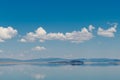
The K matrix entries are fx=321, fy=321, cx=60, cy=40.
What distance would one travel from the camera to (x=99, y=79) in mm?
33906

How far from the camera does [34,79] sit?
34.1 meters

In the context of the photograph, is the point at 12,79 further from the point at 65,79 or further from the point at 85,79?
the point at 85,79

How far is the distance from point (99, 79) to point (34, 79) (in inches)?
271

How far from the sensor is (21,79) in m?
34.6

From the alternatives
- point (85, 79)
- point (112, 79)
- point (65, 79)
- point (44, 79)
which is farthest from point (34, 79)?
point (112, 79)

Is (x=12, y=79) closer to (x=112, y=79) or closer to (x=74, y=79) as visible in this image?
(x=74, y=79)

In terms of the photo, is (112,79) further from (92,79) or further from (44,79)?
(44,79)

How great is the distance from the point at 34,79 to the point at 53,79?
204 centimetres

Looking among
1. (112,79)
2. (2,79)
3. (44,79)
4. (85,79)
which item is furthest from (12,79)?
(112,79)

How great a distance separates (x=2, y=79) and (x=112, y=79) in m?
12.0

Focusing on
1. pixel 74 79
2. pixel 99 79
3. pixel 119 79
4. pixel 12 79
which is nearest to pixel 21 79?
pixel 12 79

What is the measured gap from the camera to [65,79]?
34469 millimetres

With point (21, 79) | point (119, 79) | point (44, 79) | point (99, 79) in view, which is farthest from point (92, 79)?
point (21, 79)

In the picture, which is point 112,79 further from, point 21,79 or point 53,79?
point 21,79
